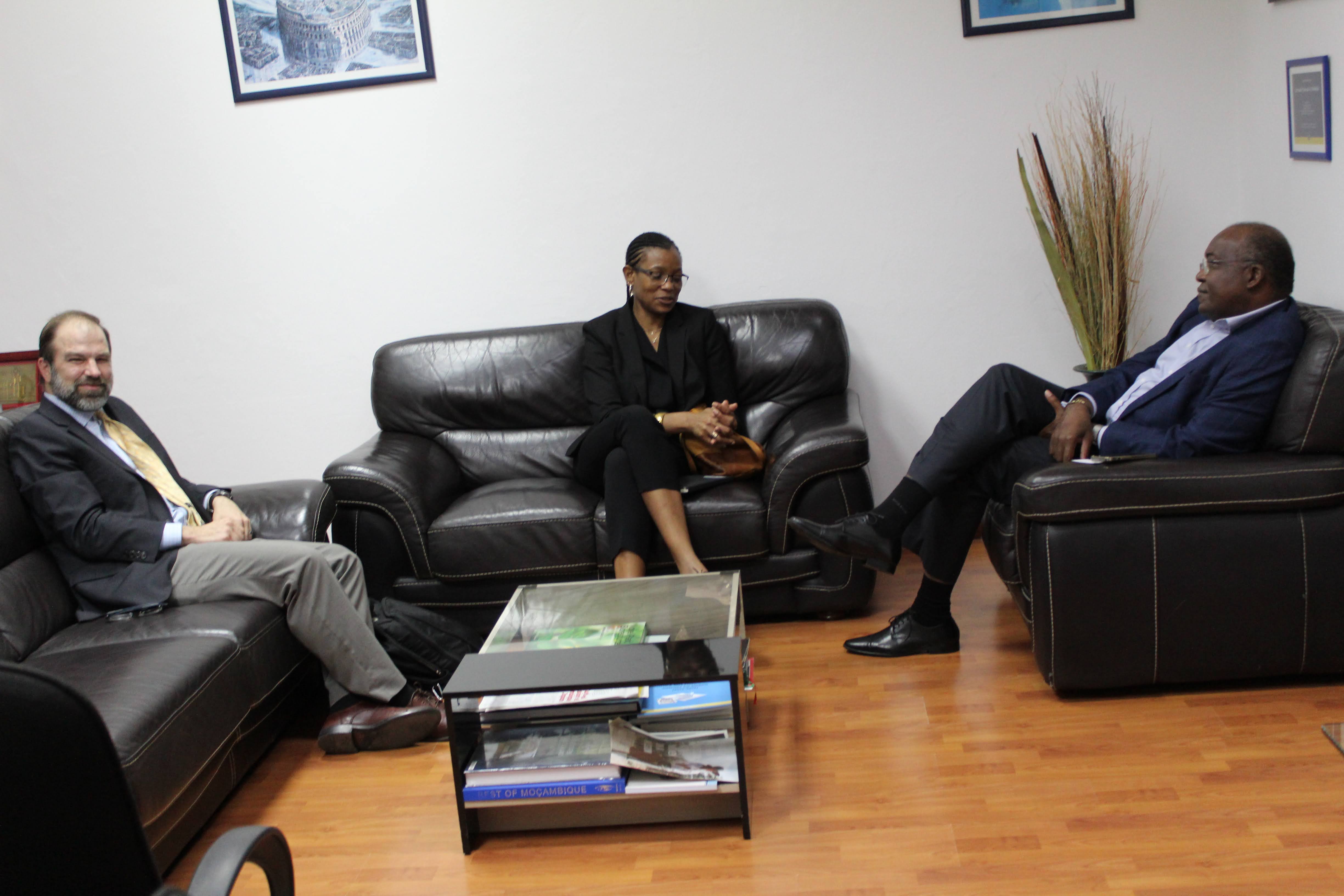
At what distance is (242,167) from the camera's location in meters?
4.09

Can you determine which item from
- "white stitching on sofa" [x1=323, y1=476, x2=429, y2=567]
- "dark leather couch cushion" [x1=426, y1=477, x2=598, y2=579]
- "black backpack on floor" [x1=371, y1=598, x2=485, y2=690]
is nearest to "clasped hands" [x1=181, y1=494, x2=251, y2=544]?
"white stitching on sofa" [x1=323, y1=476, x2=429, y2=567]

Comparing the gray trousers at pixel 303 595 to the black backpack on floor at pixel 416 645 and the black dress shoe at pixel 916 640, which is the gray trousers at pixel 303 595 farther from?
the black dress shoe at pixel 916 640

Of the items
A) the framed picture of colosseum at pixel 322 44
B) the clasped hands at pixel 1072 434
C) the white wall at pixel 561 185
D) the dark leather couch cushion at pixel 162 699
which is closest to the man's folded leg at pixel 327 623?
the dark leather couch cushion at pixel 162 699

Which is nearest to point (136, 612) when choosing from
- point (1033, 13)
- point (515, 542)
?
point (515, 542)

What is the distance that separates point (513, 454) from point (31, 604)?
1.56 metres

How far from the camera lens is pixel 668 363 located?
362 centimetres

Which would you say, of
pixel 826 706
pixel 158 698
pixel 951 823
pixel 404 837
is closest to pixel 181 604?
pixel 158 698

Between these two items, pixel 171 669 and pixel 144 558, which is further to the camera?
pixel 144 558

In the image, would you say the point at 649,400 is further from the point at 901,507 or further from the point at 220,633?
the point at 220,633

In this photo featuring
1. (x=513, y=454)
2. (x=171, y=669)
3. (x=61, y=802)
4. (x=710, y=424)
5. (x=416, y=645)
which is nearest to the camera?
(x=61, y=802)

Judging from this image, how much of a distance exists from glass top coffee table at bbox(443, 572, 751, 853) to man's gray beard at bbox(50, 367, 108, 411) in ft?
4.02

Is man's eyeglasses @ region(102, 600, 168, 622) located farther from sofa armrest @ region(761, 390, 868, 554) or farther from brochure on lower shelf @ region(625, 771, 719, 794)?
sofa armrest @ region(761, 390, 868, 554)

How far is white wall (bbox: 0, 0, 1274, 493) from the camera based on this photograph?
381cm

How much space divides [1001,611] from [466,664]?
1720 millimetres
